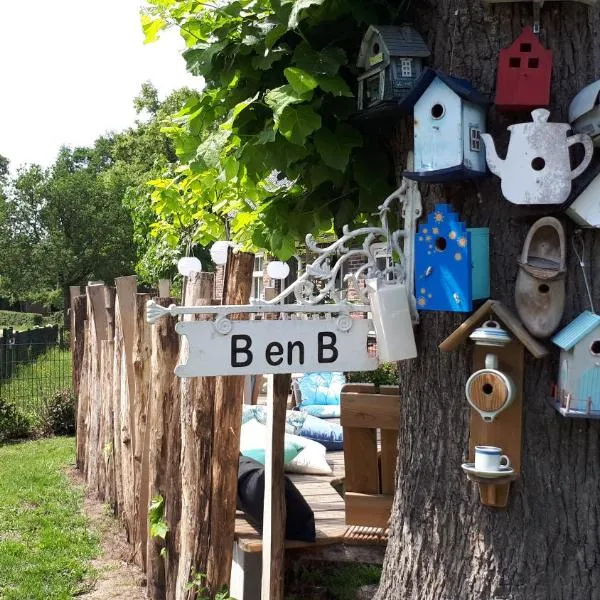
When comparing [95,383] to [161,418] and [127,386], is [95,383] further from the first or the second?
[161,418]

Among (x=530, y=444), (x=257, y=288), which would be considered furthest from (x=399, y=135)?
(x=257, y=288)

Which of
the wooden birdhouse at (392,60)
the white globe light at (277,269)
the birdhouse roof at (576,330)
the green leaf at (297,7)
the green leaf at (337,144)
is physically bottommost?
the birdhouse roof at (576,330)

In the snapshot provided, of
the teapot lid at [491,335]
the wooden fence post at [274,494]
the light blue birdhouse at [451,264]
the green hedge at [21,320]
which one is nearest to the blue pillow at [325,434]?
the wooden fence post at [274,494]

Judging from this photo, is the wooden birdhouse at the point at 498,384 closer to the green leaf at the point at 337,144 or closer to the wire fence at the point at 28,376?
the green leaf at the point at 337,144

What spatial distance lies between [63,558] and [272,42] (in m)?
4.92

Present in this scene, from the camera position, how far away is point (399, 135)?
2723 millimetres

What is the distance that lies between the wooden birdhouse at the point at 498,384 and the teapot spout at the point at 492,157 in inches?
15.5

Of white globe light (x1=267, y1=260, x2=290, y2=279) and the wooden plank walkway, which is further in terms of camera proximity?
Result: the wooden plank walkway

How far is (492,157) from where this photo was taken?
237 cm

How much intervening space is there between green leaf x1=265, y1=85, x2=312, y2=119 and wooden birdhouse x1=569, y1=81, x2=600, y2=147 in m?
0.80

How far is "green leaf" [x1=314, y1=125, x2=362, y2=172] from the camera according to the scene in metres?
2.62

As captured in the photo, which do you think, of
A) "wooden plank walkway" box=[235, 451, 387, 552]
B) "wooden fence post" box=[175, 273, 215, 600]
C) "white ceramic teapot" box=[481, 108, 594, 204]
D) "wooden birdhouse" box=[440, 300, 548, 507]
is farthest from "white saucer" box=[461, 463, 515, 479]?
A: "wooden plank walkway" box=[235, 451, 387, 552]

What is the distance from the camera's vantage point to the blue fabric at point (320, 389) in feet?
36.7

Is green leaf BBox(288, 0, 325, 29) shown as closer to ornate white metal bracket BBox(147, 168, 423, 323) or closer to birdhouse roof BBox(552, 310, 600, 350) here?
ornate white metal bracket BBox(147, 168, 423, 323)
